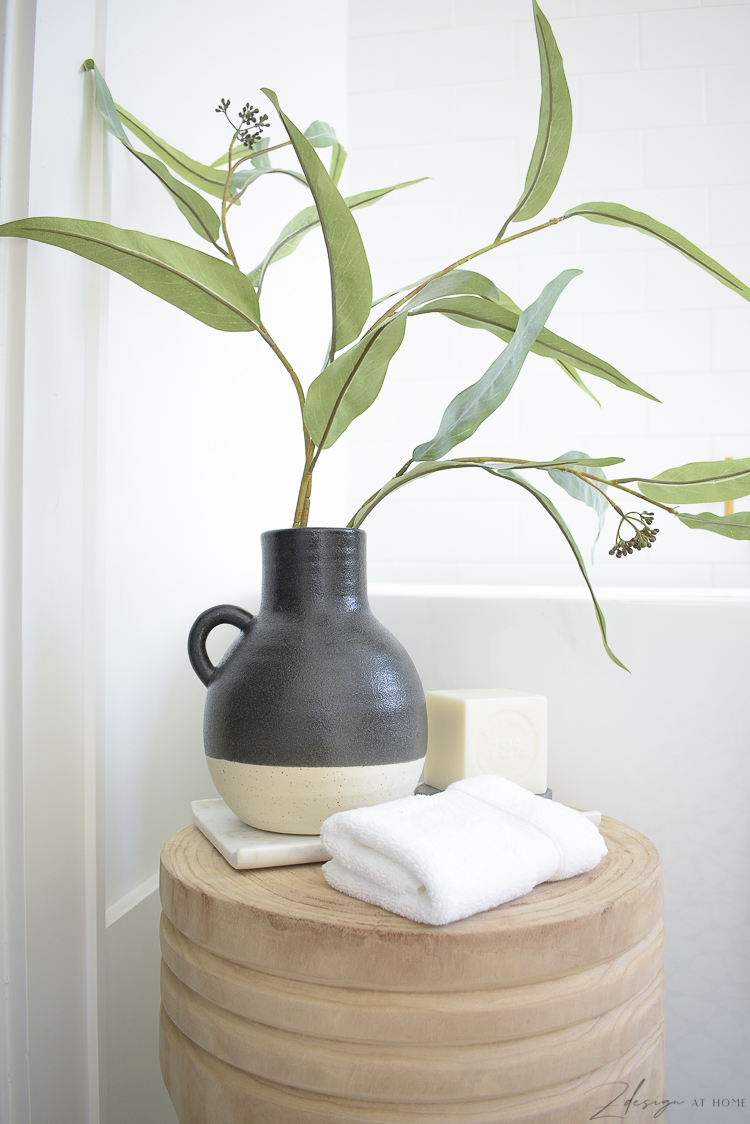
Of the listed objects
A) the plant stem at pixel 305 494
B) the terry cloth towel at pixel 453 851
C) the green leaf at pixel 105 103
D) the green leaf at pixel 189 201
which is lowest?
the terry cloth towel at pixel 453 851

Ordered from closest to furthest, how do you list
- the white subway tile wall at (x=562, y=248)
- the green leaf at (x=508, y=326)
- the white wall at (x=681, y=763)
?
1. the green leaf at (x=508, y=326)
2. the white wall at (x=681, y=763)
3. the white subway tile wall at (x=562, y=248)

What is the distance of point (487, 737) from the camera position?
729 mm

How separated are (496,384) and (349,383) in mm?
110

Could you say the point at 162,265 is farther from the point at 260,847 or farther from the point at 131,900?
the point at 131,900

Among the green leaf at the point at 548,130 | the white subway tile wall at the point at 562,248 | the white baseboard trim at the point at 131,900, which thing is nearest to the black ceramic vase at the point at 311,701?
the white baseboard trim at the point at 131,900

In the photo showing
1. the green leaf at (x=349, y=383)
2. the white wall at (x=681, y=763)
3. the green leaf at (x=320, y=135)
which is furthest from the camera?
the white wall at (x=681, y=763)

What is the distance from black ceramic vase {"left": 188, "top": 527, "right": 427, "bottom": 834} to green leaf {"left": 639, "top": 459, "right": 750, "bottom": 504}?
269 mm

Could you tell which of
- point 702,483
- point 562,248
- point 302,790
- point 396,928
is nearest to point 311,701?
point 302,790

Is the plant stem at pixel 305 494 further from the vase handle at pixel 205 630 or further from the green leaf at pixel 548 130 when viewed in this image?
the green leaf at pixel 548 130

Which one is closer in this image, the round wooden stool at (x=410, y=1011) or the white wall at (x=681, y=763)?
the round wooden stool at (x=410, y=1011)

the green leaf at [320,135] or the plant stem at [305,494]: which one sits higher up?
the green leaf at [320,135]

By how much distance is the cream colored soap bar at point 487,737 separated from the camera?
0.72m

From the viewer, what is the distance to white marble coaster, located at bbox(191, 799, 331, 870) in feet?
1.82

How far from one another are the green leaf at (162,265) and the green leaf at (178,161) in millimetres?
230
